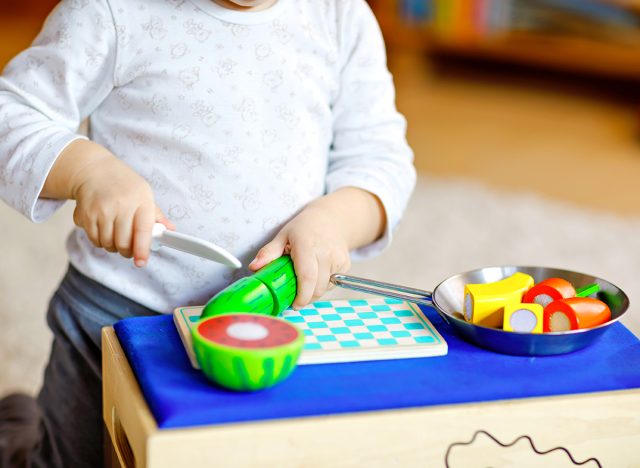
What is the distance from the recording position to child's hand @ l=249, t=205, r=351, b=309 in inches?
27.4

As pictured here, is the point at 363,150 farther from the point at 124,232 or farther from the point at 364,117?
the point at 124,232

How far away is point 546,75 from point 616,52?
0.37 m

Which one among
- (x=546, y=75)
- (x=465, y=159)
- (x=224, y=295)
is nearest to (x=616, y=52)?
(x=546, y=75)

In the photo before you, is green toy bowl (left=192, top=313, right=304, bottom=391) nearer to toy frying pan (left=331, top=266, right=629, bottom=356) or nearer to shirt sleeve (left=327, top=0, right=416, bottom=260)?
toy frying pan (left=331, top=266, right=629, bottom=356)

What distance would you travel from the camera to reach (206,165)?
0.78 meters

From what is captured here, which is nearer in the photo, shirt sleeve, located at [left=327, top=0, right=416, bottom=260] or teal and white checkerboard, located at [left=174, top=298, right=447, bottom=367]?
teal and white checkerboard, located at [left=174, top=298, right=447, bottom=367]

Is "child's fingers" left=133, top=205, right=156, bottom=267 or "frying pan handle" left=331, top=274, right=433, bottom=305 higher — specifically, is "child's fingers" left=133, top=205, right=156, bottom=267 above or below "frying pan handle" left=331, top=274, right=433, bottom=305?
above

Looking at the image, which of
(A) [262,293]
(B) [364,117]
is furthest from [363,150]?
(A) [262,293]

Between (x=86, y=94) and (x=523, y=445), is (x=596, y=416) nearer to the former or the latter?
(x=523, y=445)

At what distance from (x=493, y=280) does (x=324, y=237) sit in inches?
5.5

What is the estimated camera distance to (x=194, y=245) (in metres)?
0.63

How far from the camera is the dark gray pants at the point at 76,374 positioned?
0.82 metres

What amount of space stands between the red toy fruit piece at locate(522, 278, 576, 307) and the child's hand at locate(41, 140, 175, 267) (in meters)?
0.27

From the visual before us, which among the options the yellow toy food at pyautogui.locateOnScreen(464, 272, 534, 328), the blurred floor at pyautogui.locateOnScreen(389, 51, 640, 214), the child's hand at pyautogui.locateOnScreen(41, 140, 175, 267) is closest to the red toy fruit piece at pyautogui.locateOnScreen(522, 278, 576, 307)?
the yellow toy food at pyautogui.locateOnScreen(464, 272, 534, 328)
